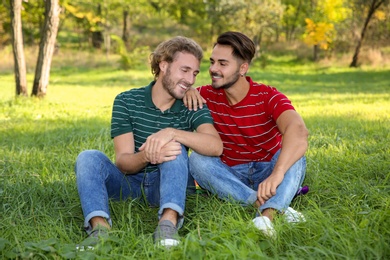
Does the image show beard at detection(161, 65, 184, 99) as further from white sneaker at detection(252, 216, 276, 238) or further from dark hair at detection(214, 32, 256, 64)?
white sneaker at detection(252, 216, 276, 238)

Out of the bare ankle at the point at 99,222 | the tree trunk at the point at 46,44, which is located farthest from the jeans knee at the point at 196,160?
the tree trunk at the point at 46,44

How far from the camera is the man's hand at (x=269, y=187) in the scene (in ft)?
12.0

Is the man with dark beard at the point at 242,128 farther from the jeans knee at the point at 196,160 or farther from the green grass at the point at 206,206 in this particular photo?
the green grass at the point at 206,206

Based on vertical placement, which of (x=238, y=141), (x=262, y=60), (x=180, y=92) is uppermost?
(x=180, y=92)

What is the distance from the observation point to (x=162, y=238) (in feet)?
10.4

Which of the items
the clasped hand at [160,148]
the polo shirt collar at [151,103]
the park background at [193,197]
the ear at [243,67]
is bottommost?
the park background at [193,197]

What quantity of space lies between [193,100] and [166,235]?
4.06ft

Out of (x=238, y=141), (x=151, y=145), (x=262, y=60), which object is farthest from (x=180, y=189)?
(x=262, y=60)

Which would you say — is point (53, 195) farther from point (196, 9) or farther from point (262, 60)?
point (196, 9)

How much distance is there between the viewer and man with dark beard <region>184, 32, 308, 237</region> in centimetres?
391

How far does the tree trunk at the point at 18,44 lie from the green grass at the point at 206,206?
311cm

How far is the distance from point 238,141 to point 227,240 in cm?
139

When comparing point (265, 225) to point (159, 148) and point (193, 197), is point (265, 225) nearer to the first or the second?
point (159, 148)

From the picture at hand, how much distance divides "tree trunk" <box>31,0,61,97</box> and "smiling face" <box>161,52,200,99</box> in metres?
8.35
